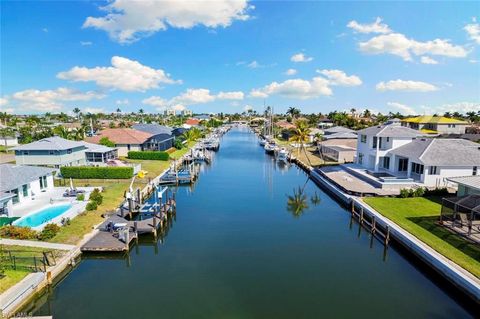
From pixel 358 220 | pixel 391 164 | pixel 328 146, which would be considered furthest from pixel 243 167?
pixel 358 220

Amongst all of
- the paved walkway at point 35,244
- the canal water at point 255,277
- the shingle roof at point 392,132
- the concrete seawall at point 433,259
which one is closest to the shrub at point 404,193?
the concrete seawall at point 433,259

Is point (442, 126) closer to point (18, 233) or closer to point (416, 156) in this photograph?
point (416, 156)

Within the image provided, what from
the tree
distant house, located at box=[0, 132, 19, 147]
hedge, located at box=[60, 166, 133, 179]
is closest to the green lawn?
hedge, located at box=[60, 166, 133, 179]

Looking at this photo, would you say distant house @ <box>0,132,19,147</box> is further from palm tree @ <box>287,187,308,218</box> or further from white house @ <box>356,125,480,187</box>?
white house @ <box>356,125,480,187</box>

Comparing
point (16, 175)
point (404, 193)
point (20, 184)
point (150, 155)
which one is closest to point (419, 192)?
point (404, 193)

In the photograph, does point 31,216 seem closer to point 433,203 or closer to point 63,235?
point 63,235
